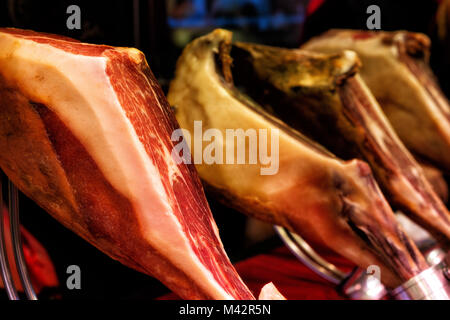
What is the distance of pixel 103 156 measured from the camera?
64cm

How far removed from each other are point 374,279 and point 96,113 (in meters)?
0.75

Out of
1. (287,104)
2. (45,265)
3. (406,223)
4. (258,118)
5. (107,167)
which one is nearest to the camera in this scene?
(107,167)

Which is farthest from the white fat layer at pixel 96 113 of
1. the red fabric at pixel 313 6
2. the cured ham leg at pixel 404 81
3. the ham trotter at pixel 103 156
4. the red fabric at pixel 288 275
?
the red fabric at pixel 313 6

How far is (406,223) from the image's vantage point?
4.57ft

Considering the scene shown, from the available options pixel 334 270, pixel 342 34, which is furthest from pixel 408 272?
pixel 342 34

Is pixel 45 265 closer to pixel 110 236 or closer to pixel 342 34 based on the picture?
pixel 110 236

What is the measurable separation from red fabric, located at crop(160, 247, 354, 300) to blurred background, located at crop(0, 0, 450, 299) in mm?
52

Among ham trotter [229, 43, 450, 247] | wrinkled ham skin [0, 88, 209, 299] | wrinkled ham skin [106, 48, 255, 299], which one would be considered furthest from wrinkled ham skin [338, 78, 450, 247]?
wrinkled ham skin [0, 88, 209, 299]

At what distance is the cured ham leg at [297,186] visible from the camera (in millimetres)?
886

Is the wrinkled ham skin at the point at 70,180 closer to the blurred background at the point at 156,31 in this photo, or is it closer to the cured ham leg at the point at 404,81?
the blurred background at the point at 156,31

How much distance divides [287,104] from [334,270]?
42 cm

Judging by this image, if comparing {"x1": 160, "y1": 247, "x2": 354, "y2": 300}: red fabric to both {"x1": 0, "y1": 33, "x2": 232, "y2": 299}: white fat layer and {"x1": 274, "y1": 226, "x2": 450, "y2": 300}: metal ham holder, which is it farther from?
{"x1": 0, "y1": 33, "x2": 232, "y2": 299}: white fat layer

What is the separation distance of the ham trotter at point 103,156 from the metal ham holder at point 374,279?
366 millimetres

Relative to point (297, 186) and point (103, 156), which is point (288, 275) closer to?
point (297, 186)
